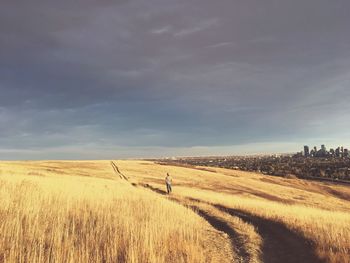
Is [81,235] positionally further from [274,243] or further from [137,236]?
[274,243]

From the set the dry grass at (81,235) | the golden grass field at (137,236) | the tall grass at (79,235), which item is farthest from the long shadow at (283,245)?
the tall grass at (79,235)

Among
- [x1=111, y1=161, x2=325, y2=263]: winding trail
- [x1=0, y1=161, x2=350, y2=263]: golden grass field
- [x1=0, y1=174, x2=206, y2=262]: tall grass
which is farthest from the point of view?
[x1=111, y1=161, x2=325, y2=263]: winding trail

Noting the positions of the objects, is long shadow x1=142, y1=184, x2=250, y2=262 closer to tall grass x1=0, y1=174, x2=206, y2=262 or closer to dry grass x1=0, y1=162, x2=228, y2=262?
dry grass x1=0, y1=162, x2=228, y2=262

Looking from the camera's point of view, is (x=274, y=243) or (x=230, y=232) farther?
(x=230, y=232)

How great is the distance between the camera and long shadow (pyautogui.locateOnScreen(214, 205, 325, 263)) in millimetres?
12133

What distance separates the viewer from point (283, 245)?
46.8 feet

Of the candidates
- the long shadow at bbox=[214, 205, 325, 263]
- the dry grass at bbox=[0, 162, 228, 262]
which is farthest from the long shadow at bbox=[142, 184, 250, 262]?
the dry grass at bbox=[0, 162, 228, 262]

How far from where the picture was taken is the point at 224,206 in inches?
1038

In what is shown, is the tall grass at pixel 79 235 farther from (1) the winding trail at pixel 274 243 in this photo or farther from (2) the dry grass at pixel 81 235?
(1) the winding trail at pixel 274 243

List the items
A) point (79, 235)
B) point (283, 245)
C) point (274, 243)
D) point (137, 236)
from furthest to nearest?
1. point (274, 243)
2. point (283, 245)
3. point (137, 236)
4. point (79, 235)

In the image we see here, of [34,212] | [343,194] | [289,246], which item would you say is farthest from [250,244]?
[343,194]

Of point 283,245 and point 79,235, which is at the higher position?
point 79,235

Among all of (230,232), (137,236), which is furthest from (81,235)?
(230,232)

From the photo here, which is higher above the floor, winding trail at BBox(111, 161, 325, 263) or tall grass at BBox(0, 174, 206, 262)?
tall grass at BBox(0, 174, 206, 262)
